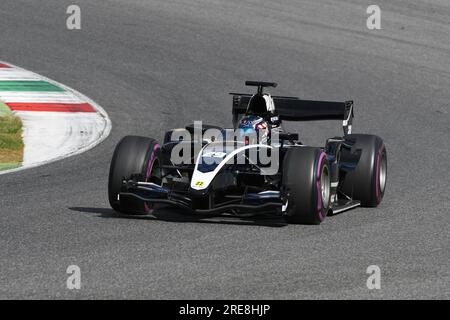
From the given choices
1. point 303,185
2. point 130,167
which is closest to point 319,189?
point 303,185

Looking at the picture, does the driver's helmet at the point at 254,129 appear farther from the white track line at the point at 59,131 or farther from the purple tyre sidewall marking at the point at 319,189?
the white track line at the point at 59,131

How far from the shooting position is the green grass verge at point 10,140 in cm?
1384

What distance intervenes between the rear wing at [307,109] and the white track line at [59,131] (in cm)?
285

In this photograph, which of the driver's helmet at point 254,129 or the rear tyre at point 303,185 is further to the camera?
the driver's helmet at point 254,129

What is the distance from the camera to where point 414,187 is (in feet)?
42.5

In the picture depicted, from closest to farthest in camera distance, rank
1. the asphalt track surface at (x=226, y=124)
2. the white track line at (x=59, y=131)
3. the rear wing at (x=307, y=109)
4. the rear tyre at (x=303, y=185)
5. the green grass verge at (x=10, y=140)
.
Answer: the asphalt track surface at (x=226, y=124), the rear tyre at (x=303, y=185), the rear wing at (x=307, y=109), the green grass verge at (x=10, y=140), the white track line at (x=59, y=131)

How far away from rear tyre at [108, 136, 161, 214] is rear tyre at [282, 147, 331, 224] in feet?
4.46

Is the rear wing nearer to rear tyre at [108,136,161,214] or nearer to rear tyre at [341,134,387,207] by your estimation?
rear tyre at [341,134,387,207]

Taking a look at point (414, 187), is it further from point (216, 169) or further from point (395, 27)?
point (395, 27)

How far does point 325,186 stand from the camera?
10.7 meters

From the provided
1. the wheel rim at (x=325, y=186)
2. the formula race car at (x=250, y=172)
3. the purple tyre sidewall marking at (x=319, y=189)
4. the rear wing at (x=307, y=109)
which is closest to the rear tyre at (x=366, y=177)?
the formula race car at (x=250, y=172)

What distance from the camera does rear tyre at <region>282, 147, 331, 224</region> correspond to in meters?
10.1

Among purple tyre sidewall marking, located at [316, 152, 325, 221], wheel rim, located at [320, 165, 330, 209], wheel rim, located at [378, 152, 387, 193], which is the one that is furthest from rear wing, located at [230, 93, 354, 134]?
purple tyre sidewall marking, located at [316, 152, 325, 221]

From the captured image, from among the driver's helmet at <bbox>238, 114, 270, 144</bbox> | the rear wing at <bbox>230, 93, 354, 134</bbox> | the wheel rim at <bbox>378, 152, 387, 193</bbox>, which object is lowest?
the wheel rim at <bbox>378, 152, 387, 193</bbox>
